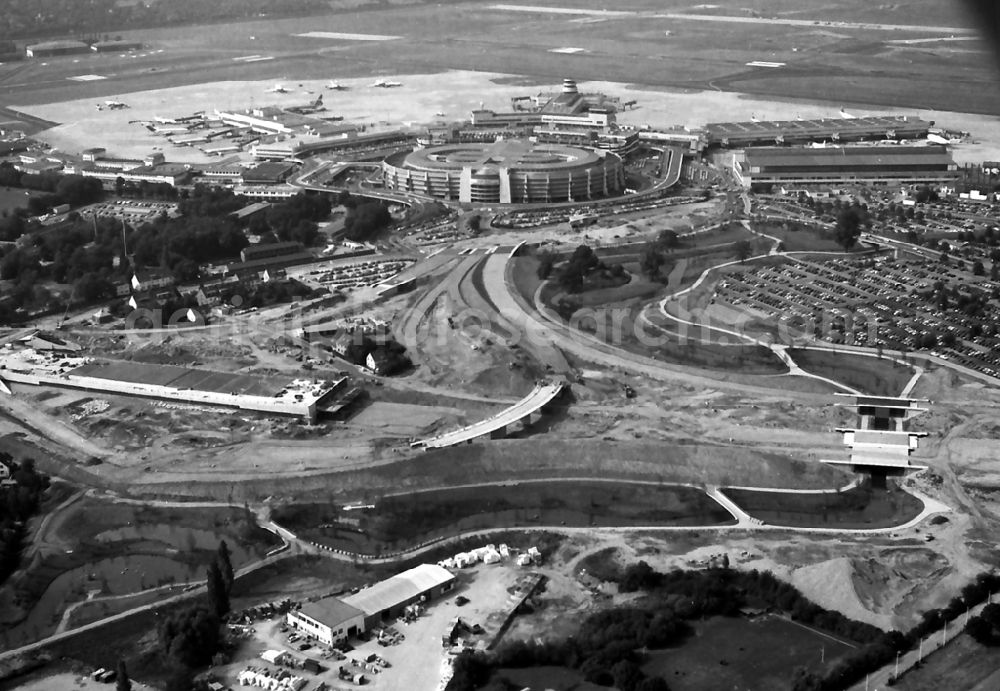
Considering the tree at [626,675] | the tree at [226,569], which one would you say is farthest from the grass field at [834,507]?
the tree at [226,569]

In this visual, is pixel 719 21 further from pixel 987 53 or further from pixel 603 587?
pixel 987 53

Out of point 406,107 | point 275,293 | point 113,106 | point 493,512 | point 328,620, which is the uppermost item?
point 113,106

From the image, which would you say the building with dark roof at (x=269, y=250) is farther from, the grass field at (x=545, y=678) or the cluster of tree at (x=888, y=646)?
the cluster of tree at (x=888, y=646)

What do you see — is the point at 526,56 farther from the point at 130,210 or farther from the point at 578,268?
the point at 578,268

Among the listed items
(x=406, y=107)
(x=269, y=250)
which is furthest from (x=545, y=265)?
(x=406, y=107)

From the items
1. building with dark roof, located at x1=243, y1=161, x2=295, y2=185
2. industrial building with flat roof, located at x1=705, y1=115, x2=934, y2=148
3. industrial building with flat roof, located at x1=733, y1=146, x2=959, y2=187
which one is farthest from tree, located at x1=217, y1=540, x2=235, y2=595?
industrial building with flat roof, located at x1=705, y1=115, x2=934, y2=148

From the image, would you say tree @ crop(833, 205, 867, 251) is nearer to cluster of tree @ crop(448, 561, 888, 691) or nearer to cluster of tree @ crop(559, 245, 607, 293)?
Result: cluster of tree @ crop(559, 245, 607, 293)
